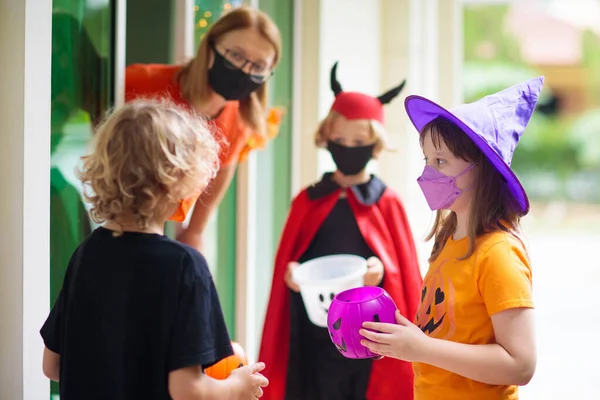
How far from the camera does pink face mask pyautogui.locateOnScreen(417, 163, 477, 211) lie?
5.52ft

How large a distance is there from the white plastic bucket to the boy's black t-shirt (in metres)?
0.94

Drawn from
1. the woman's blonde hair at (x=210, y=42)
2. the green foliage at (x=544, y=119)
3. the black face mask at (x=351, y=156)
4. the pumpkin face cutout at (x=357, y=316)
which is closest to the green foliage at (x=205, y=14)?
the woman's blonde hair at (x=210, y=42)

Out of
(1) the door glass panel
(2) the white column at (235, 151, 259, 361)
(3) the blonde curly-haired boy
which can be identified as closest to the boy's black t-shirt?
(3) the blonde curly-haired boy

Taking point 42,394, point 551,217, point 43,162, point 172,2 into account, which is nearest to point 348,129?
point 172,2

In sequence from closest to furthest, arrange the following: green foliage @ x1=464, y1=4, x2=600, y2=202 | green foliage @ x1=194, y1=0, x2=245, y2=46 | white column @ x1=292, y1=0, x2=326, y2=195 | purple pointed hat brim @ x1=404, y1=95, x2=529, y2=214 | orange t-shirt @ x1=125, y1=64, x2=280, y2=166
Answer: purple pointed hat brim @ x1=404, y1=95, x2=529, y2=214 < orange t-shirt @ x1=125, y1=64, x2=280, y2=166 < green foliage @ x1=194, y1=0, x2=245, y2=46 < white column @ x1=292, y1=0, x2=326, y2=195 < green foliage @ x1=464, y1=4, x2=600, y2=202

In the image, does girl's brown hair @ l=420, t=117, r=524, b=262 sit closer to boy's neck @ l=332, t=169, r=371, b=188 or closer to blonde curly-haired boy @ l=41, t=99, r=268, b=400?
blonde curly-haired boy @ l=41, t=99, r=268, b=400

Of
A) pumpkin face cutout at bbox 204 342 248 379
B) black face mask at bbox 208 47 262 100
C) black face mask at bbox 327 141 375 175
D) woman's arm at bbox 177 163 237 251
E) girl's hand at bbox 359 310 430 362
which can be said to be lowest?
pumpkin face cutout at bbox 204 342 248 379

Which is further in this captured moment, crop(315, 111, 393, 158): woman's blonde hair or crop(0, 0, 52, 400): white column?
crop(315, 111, 393, 158): woman's blonde hair

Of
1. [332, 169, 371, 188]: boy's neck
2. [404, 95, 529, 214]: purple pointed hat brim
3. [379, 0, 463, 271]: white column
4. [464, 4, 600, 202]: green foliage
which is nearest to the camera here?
[404, 95, 529, 214]: purple pointed hat brim

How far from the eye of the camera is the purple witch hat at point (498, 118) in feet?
5.27

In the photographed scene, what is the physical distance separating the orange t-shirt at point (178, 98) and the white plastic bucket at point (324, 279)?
0.49 meters

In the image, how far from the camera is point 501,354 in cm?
149

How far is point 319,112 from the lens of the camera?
3.91 metres

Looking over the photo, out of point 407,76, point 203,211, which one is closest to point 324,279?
point 203,211
